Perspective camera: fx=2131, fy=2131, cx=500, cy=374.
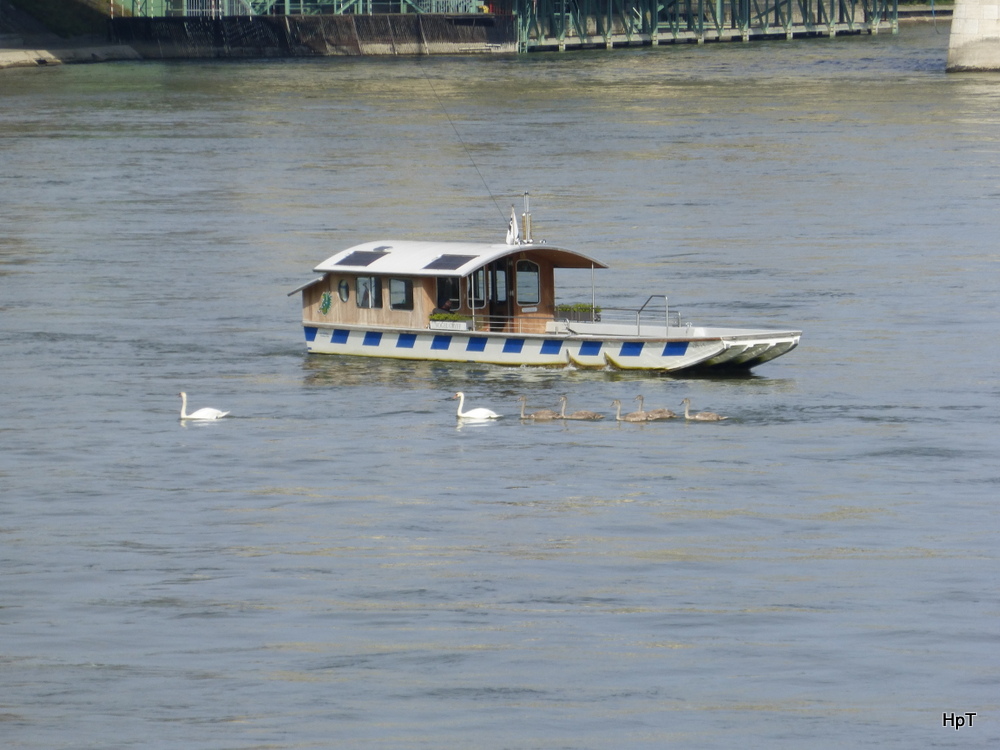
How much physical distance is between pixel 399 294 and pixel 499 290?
241 centimetres

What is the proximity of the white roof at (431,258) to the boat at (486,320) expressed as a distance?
0.11 feet

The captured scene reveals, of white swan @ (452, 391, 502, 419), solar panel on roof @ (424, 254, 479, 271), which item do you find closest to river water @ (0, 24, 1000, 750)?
white swan @ (452, 391, 502, 419)

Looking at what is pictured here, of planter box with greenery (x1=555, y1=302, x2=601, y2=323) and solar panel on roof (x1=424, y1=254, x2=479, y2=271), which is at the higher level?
solar panel on roof (x1=424, y1=254, x2=479, y2=271)

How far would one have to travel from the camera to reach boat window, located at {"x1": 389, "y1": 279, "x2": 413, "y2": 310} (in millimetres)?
50875

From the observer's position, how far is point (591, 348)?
158 ft

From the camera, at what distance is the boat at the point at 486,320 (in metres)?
47.8

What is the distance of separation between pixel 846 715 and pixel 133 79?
157 metres

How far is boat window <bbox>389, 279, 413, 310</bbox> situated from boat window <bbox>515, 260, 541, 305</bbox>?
265cm

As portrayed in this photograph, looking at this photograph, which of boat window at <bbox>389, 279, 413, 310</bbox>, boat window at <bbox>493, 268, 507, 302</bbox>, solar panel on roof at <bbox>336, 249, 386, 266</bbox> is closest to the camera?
boat window at <bbox>389, 279, 413, 310</bbox>

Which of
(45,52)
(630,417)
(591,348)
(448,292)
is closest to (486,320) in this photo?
(448,292)

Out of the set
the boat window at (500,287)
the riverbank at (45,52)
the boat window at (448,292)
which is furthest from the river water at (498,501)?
the riverbank at (45,52)

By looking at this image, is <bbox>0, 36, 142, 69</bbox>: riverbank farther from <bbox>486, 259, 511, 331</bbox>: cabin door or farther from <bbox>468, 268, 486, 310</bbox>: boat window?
<bbox>468, 268, 486, 310</bbox>: boat window

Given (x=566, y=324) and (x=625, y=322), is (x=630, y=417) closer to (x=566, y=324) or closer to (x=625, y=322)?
(x=566, y=324)

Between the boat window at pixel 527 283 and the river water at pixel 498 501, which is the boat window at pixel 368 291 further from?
the boat window at pixel 527 283
